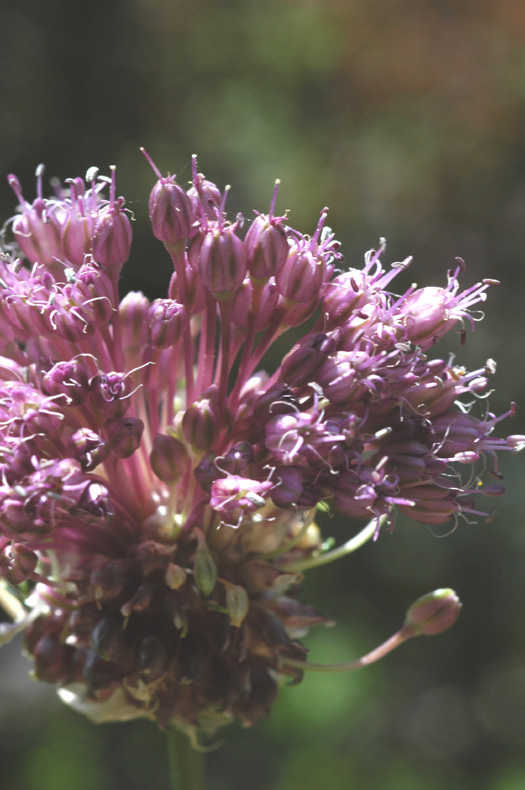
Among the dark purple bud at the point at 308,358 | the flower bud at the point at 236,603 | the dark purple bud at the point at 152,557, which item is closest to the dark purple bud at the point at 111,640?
the dark purple bud at the point at 152,557

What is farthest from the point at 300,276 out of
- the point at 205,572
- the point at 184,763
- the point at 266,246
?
the point at 184,763

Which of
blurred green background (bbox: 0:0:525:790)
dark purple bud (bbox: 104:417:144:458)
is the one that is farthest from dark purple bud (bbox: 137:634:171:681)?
blurred green background (bbox: 0:0:525:790)

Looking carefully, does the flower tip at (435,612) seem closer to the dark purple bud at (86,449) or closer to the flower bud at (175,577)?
the flower bud at (175,577)

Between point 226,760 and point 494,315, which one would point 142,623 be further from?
point 494,315

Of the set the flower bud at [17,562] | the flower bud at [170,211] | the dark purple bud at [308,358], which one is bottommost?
the flower bud at [17,562]

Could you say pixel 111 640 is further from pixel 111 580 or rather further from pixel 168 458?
pixel 168 458

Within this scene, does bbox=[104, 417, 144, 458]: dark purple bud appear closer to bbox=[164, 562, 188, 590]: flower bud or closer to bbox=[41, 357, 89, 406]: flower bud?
bbox=[41, 357, 89, 406]: flower bud

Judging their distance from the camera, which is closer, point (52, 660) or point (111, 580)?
point (111, 580)
